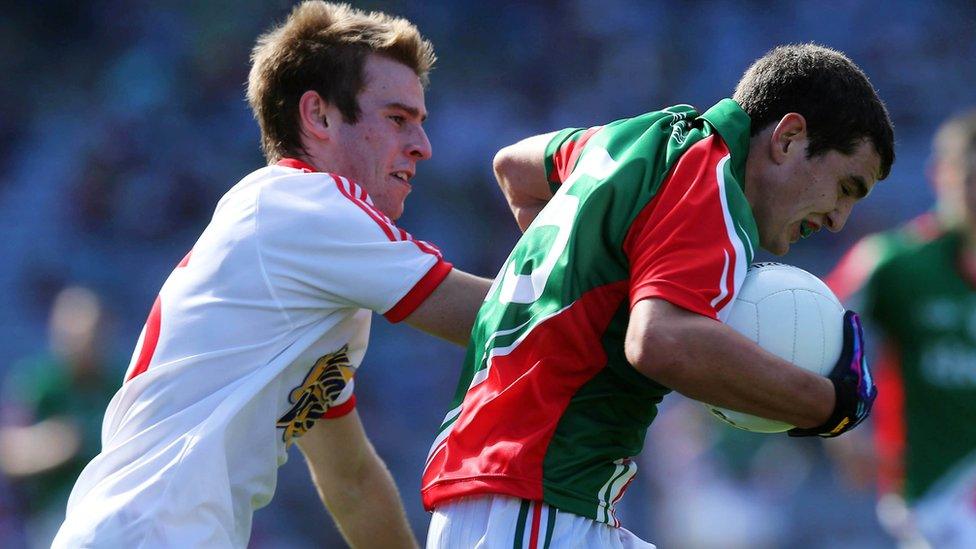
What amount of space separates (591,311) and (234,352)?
98cm

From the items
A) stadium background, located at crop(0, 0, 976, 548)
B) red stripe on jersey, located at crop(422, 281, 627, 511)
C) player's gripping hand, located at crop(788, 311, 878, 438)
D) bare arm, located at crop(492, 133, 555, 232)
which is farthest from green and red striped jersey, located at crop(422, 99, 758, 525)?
stadium background, located at crop(0, 0, 976, 548)

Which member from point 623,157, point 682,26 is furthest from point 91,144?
point 623,157

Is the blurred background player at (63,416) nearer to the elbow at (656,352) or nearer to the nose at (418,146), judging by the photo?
the nose at (418,146)

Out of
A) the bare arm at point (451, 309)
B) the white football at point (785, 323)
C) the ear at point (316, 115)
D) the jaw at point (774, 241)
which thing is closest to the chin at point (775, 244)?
the jaw at point (774, 241)

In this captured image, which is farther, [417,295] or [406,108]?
[406,108]

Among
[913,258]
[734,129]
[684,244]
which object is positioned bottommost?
[913,258]

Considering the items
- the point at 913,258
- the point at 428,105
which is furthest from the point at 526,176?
the point at 428,105

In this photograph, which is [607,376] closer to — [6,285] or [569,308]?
[569,308]

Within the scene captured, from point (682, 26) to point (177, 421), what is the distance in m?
9.20

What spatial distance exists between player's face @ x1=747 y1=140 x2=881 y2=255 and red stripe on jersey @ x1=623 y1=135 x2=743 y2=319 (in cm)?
28

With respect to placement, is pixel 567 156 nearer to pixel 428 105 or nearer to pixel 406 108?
pixel 406 108

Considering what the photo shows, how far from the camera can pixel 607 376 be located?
3170 millimetres

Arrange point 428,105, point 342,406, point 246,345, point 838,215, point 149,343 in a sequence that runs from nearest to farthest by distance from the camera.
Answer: point 838,215 → point 246,345 → point 149,343 → point 342,406 → point 428,105

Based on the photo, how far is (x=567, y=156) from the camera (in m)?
3.74
